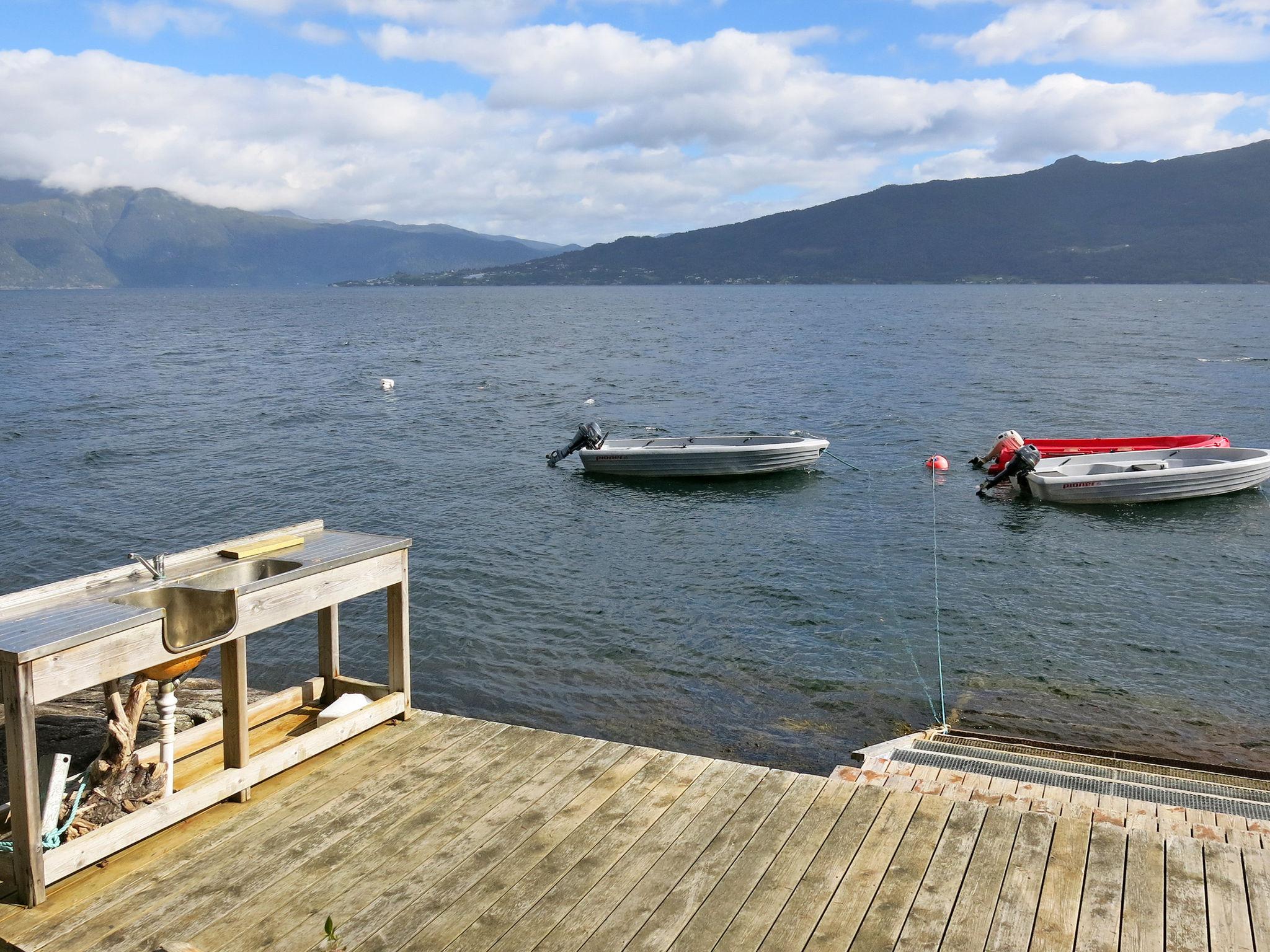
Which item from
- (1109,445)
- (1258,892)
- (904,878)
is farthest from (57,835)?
(1109,445)

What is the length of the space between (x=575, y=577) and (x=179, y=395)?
37.2 metres

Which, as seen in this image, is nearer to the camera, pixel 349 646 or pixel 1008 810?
pixel 1008 810

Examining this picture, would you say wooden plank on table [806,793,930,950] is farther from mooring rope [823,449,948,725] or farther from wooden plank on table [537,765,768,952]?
mooring rope [823,449,948,725]

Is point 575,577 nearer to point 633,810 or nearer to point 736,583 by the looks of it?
point 736,583

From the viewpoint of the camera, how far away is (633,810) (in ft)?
22.1

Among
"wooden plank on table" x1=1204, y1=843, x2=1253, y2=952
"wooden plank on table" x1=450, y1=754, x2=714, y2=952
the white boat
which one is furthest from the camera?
the white boat

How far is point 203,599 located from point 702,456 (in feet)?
75.8

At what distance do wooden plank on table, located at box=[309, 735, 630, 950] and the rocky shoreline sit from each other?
502cm

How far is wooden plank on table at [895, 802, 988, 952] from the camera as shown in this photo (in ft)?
17.5

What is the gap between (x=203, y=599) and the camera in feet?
22.6

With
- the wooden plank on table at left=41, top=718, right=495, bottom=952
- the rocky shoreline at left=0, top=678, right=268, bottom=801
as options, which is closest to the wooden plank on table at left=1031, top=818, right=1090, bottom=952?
the wooden plank on table at left=41, top=718, right=495, bottom=952

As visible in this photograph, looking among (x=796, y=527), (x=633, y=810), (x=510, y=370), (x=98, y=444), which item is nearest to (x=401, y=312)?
(x=510, y=370)

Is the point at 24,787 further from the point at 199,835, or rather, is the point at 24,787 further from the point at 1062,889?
the point at 1062,889

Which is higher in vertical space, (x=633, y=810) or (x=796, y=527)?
(x=633, y=810)
